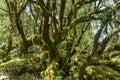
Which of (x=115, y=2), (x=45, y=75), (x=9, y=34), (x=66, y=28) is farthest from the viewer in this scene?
(x=9, y=34)

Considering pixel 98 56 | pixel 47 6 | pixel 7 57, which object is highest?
pixel 47 6

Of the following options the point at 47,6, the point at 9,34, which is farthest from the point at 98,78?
the point at 9,34

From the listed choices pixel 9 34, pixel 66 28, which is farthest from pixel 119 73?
pixel 9 34

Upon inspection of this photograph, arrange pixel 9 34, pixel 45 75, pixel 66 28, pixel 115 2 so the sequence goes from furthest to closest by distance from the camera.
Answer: pixel 9 34
pixel 66 28
pixel 45 75
pixel 115 2

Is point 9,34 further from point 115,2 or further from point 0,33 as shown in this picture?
point 115,2

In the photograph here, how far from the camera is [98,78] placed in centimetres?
766

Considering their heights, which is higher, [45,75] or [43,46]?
[43,46]

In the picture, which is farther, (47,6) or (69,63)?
(69,63)

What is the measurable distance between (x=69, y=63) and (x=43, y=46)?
81cm

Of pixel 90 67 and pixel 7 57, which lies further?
pixel 7 57

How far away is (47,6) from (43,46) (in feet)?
3.93

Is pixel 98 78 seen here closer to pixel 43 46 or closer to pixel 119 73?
pixel 119 73

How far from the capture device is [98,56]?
24.8ft

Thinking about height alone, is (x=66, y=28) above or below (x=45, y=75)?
above
